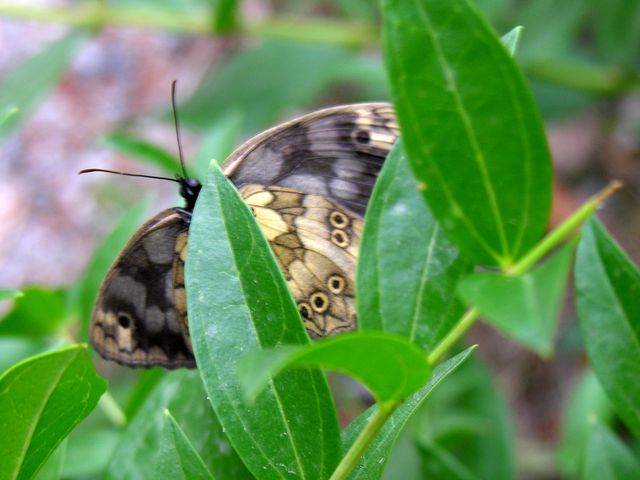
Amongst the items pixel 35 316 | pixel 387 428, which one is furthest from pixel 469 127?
pixel 35 316

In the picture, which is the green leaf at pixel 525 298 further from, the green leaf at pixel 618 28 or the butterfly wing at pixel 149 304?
the green leaf at pixel 618 28

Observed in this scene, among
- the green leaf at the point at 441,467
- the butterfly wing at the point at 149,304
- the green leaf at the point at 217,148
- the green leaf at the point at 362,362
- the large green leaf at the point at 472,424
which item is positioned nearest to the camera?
the green leaf at the point at 362,362

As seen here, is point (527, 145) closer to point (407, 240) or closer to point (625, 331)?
point (407, 240)

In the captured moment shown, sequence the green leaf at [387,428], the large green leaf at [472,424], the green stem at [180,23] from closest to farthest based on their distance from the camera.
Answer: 1. the green leaf at [387,428]
2. the large green leaf at [472,424]
3. the green stem at [180,23]

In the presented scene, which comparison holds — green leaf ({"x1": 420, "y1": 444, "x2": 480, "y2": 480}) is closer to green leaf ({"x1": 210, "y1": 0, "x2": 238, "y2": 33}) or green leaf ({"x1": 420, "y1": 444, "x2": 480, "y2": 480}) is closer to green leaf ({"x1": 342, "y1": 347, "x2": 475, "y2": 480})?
green leaf ({"x1": 342, "y1": 347, "x2": 475, "y2": 480})

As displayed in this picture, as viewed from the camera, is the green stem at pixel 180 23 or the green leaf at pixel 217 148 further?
the green stem at pixel 180 23

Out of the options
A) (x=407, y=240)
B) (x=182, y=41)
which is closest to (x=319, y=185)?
(x=407, y=240)

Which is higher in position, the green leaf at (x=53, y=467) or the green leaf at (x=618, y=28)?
the green leaf at (x=618, y=28)

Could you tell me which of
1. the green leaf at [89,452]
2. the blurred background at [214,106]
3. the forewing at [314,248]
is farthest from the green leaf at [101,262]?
the forewing at [314,248]
